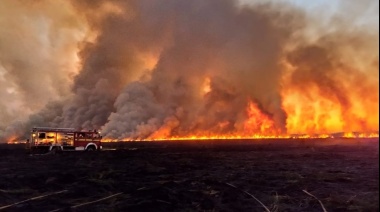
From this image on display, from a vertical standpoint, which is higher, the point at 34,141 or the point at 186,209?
the point at 34,141

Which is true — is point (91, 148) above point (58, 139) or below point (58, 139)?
below

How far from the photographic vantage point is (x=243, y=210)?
22.1 m

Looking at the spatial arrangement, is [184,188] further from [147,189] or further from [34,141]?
[34,141]

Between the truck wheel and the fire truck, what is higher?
the fire truck

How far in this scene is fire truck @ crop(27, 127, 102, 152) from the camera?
75938 millimetres

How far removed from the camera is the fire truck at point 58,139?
249 ft

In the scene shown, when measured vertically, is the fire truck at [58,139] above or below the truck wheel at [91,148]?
above

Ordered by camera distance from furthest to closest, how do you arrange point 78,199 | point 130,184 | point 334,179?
point 334,179 < point 130,184 < point 78,199

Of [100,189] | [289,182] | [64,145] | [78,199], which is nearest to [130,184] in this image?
[100,189]

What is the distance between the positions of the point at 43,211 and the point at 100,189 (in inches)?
401

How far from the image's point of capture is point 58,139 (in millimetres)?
78000

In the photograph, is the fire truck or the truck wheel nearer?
the fire truck

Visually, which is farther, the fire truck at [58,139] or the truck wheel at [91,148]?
the truck wheel at [91,148]

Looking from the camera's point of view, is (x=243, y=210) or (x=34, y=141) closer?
(x=243, y=210)
